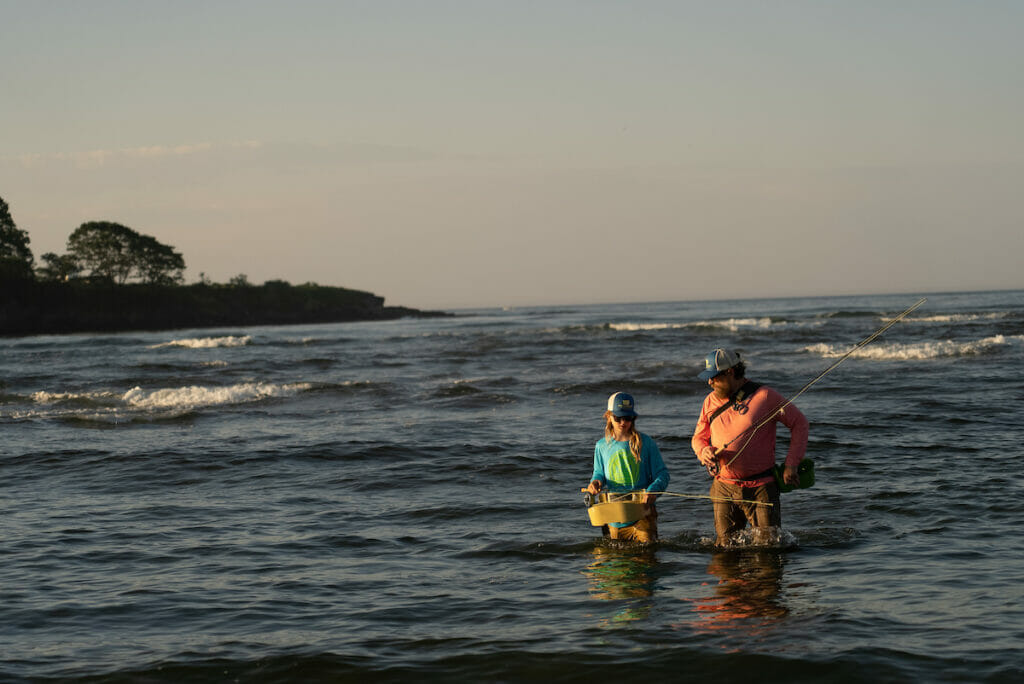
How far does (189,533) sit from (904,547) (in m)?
7.04

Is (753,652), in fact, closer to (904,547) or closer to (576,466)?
(904,547)

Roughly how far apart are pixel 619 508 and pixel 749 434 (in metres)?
1.30

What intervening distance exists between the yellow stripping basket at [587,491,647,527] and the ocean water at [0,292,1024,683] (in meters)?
0.45

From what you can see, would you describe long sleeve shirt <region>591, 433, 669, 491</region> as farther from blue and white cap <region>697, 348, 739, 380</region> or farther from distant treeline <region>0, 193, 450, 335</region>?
distant treeline <region>0, 193, 450, 335</region>

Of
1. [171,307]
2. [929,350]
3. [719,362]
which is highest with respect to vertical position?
[171,307]

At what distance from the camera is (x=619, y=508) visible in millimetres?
8273

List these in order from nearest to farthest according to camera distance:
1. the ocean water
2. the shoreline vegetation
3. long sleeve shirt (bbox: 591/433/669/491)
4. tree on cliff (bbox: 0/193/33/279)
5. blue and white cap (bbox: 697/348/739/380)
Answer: the ocean water < blue and white cap (bbox: 697/348/739/380) < long sleeve shirt (bbox: 591/433/669/491) < the shoreline vegetation < tree on cliff (bbox: 0/193/33/279)

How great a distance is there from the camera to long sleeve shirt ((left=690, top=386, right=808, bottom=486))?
7.67 m

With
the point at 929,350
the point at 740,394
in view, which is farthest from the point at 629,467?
the point at 929,350

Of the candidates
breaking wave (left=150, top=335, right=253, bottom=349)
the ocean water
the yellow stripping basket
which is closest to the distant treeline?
breaking wave (left=150, top=335, right=253, bottom=349)

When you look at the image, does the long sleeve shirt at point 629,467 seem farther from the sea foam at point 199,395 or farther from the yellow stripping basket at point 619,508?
the sea foam at point 199,395

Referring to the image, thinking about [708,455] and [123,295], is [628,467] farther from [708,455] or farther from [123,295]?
[123,295]

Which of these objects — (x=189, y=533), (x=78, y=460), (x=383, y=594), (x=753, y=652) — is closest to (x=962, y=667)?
(x=753, y=652)

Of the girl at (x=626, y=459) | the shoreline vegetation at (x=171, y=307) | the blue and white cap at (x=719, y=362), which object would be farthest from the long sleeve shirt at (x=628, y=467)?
the shoreline vegetation at (x=171, y=307)
